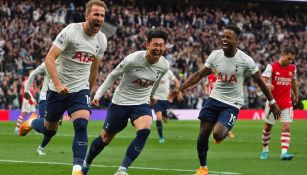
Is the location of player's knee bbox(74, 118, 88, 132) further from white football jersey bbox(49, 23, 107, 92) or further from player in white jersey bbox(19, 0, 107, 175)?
white football jersey bbox(49, 23, 107, 92)

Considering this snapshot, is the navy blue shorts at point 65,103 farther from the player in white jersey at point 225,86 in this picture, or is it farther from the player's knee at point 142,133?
the player in white jersey at point 225,86

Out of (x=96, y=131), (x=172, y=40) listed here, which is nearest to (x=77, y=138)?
(x=96, y=131)

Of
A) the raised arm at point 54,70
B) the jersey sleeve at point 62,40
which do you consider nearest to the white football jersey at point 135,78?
the jersey sleeve at point 62,40

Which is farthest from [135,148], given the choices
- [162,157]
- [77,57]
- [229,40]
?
[162,157]

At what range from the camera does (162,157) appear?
18.2 m

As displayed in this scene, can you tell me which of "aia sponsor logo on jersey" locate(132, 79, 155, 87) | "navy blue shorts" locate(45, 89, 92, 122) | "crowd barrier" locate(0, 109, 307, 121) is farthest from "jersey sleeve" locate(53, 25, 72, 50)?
"crowd barrier" locate(0, 109, 307, 121)

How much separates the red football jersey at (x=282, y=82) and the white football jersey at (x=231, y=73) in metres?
4.50

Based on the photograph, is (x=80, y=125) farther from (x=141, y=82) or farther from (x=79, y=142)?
(x=141, y=82)

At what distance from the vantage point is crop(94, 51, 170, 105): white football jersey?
43.6ft

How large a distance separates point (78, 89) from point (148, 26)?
36.1m

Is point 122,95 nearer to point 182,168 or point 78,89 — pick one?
point 78,89

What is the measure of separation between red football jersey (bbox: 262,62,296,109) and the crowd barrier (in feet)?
65.9

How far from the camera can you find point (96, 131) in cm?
2950

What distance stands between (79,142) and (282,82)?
26.4 feet
